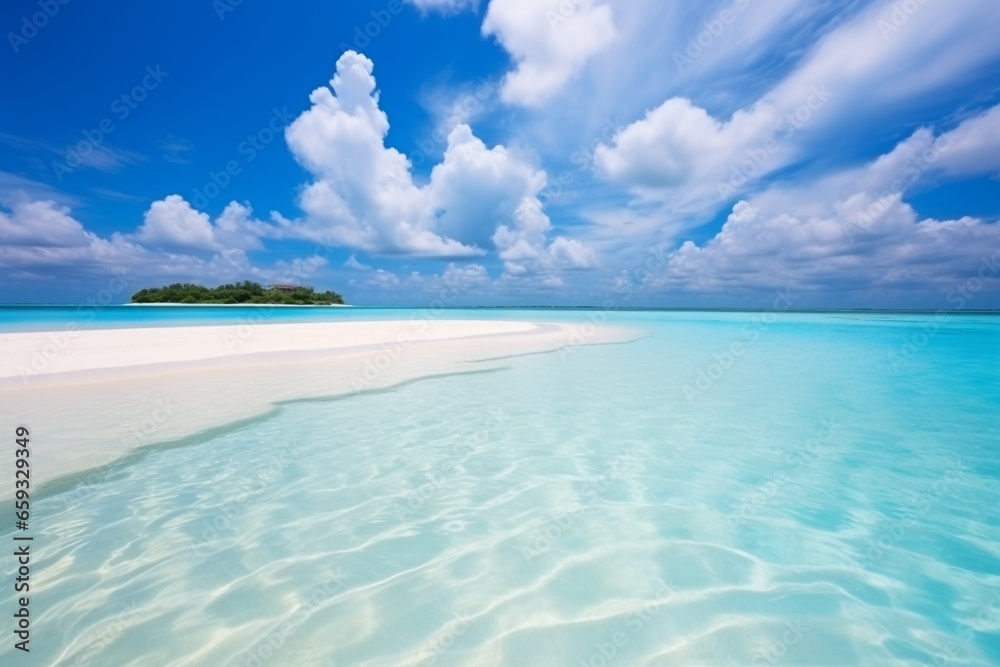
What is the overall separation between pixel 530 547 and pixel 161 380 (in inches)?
454

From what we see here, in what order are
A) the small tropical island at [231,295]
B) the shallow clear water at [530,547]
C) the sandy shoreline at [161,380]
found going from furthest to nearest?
the small tropical island at [231,295]
the sandy shoreline at [161,380]
the shallow clear water at [530,547]

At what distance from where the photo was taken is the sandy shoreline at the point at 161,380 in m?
6.60

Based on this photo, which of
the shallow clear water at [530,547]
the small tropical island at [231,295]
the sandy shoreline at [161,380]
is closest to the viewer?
the shallow clear water at [530,547]

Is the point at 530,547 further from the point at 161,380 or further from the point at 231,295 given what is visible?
the point at 231,295

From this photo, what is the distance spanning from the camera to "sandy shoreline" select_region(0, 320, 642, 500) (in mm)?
6602

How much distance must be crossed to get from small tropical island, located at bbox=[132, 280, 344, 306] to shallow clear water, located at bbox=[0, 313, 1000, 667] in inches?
4415

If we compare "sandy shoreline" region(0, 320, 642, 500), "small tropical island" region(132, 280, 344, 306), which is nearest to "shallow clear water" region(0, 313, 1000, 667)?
"sandy shoreline" region(0, 320, 642, 500)

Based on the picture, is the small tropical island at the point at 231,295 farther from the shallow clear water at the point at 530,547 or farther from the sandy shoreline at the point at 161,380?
the shallow clear water at the point at 530,547

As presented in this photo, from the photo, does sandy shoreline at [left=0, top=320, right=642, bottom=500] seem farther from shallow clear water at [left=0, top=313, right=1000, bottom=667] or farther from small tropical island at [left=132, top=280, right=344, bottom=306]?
small tropical island at [left=132, top=280, right=344, bottom=306]

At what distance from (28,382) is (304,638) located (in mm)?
12756

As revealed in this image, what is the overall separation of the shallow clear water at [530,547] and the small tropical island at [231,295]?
368 ft

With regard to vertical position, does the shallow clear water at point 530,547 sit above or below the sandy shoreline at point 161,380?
below

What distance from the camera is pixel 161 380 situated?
1099 centimetres

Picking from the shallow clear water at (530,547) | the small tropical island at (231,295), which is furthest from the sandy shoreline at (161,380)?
the small tropical island at (231,295)
